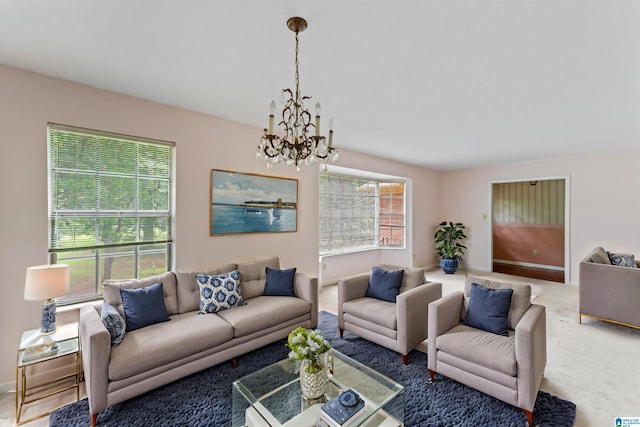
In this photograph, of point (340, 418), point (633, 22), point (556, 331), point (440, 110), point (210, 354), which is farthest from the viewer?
point (556, 331)

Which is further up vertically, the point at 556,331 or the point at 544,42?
the point at 544,42

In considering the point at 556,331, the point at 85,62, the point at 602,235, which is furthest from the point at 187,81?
the point at 602,235

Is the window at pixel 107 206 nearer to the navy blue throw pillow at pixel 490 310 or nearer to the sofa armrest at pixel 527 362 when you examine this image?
the navy blue throw pillow at pixel 490 310

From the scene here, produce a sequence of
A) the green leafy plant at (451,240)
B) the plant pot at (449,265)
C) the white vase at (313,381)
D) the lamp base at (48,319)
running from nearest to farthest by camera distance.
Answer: the white vase at (313,381) < the lamp base at (48,319) < the plant pot at (449,265) < the green leafy plant at (451,240)

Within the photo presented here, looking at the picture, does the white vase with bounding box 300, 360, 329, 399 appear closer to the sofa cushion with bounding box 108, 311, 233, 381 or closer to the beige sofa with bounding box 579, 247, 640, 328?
the sofa cushion with bounding box 108, 311, 233, 381

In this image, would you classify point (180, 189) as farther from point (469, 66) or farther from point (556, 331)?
point (556, 331)

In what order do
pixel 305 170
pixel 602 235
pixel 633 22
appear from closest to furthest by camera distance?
pixel 633 22 < pixel 305 170 < pixel 602 235

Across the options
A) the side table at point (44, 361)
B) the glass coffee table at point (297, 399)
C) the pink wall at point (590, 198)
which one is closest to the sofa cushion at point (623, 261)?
the pink wall at point (590, 198)

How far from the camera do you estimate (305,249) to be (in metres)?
4.46

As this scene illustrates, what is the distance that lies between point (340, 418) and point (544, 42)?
265 centimetres

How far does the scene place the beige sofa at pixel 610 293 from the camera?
10.7 feet

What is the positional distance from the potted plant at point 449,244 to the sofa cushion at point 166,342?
18.0ft

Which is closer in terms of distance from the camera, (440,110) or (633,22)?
(633,22)

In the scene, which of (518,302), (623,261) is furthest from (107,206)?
(623,261)
